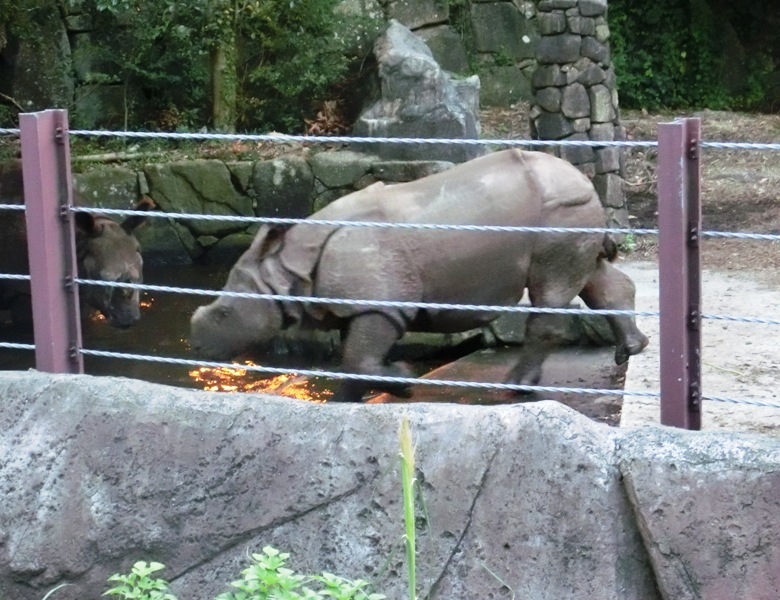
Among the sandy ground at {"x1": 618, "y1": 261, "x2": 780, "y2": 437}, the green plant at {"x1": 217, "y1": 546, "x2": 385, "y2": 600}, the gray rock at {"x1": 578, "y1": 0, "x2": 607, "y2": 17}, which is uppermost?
the gray rock at {"x1": 578, "y1": 0, "x2": 607, "y2": 17}

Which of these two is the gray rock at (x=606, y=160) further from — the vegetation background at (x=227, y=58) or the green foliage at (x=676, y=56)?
the green foliage at (x=676, y=56)

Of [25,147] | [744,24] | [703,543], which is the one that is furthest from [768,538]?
[744,24]

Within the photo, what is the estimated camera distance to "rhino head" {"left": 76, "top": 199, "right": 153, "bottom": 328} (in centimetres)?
763

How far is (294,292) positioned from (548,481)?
2.70m

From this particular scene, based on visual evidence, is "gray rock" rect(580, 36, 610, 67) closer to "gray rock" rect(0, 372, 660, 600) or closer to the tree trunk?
the tree trunk

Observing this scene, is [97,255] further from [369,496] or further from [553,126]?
[369,496]

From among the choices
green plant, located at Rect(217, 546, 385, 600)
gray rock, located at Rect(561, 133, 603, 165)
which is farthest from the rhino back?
gray rock, located at Rect(561, 133, 603, 165)

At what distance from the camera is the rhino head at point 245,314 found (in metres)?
6.00

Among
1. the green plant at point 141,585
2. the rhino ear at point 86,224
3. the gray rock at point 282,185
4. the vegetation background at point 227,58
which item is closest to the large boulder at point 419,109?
the gray rock at point 282,185

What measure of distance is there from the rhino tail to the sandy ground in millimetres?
585

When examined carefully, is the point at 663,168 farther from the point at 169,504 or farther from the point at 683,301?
the point at 169,504

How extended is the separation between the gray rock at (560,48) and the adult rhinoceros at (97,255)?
3.79 metres

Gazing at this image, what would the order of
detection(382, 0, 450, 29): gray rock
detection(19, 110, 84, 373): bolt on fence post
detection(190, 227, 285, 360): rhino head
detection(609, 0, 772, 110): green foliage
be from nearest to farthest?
1. detection(19, 110, 84, 373): bolt on fence post
2. detection(190, 227, 285, 360): rhino head
3. detection(382, 0, 450, 29): gray rock
4. detection(609, 0, 772, 110): green foliage

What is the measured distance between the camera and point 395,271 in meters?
5.84
